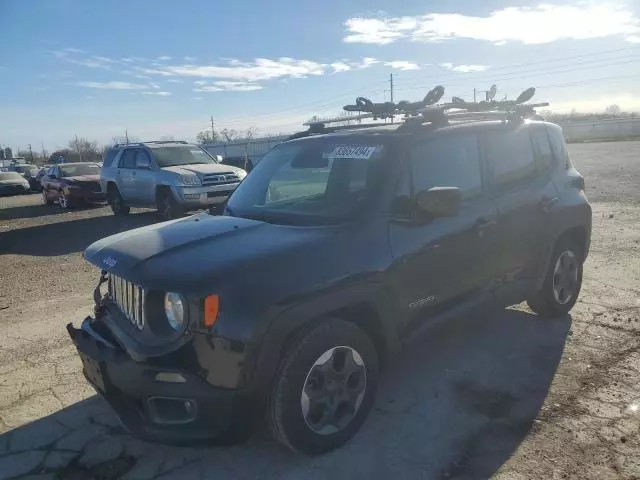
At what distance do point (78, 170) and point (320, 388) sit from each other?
18740 mm

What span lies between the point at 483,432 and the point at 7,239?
1233cm

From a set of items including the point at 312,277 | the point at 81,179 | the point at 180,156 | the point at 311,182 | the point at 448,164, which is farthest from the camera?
the point at 81,179

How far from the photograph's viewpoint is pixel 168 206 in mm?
12898

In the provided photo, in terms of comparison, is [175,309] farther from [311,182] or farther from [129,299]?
[311,182]

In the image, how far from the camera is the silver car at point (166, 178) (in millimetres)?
12438

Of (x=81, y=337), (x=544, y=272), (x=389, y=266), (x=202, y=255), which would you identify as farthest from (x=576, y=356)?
(x=81, y=337)

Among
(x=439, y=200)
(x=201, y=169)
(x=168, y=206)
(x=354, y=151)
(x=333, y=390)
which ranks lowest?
(x=333, y=390)

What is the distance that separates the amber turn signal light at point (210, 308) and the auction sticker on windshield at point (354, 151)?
1601 mm

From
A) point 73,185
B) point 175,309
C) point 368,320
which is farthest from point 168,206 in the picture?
point 175,309

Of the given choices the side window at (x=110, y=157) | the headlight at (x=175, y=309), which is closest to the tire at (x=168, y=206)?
the side window at (x=110, y=157)

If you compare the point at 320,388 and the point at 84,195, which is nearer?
the point at 320,388

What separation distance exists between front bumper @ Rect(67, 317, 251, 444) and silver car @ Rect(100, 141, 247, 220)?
8.61 m

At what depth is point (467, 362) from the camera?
443cm

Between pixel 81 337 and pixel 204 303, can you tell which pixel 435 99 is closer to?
pixel 204 303
